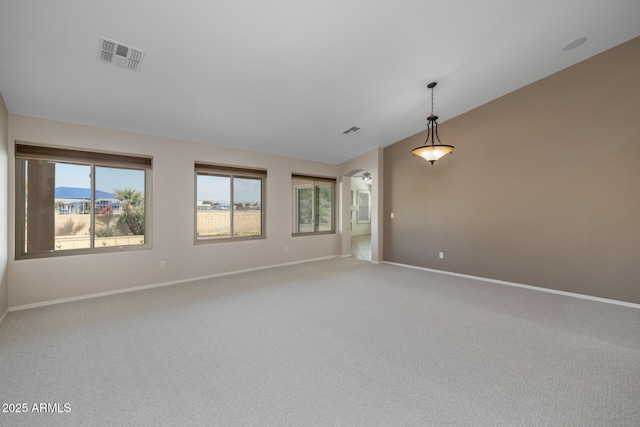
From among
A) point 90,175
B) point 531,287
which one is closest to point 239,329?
point 90,175

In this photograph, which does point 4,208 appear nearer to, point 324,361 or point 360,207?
point 324,361

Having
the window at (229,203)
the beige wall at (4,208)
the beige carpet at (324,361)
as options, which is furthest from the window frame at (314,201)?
the beige wall at (4,208)

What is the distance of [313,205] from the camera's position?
23.0ft

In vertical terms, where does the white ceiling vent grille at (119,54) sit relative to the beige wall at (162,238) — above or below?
above

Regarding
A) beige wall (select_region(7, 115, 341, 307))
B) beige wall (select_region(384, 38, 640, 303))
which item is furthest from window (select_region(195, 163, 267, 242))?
beige wall (select_region(384, 38, 640, 303))

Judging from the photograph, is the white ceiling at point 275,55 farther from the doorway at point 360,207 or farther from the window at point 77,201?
the doorway at point 360,207

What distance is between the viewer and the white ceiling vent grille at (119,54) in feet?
8.20

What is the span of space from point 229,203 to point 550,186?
18.7ft

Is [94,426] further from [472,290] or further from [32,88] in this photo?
[472,290]

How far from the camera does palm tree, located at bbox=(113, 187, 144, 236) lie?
166 inches

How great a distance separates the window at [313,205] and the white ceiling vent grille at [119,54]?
390cm

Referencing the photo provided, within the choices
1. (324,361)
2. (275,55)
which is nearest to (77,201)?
(275,55)

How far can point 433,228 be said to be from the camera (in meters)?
5.59

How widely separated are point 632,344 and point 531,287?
190 cm
